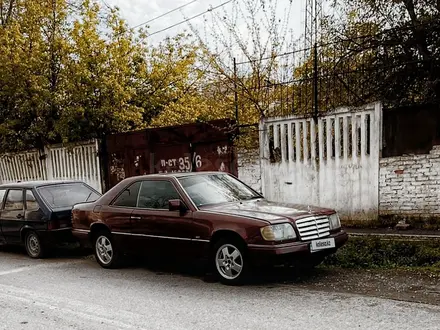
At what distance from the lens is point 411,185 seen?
29.1 feet

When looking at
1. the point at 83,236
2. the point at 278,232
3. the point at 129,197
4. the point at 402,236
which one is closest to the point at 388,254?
the point at 402,236

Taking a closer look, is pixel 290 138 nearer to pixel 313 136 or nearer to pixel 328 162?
pixel 313 136

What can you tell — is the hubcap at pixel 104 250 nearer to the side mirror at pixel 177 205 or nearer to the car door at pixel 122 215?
the car door at pixel 122 215

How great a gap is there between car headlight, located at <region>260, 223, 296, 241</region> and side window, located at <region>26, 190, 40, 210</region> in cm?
527

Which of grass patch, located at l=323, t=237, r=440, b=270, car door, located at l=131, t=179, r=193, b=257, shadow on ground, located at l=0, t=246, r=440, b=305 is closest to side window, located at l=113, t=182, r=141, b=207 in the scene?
car door, located at l=131, t=179, r=193, b=257

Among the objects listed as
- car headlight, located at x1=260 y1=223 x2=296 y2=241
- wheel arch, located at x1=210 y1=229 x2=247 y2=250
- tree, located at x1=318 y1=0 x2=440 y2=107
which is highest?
tree, located at x1=318 y1=0 x2=440 y2=107

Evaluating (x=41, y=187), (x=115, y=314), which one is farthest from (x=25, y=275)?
(x=115, y=314)

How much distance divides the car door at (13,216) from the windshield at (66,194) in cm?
A: 60

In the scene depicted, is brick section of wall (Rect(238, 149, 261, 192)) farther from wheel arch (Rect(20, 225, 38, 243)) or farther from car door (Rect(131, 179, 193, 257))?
wheel arch (Rect(20, 225, 38, 243))

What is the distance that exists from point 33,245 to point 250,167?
4.95 metres

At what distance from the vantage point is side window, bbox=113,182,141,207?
7703 millimetres

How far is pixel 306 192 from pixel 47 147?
9.58 metres

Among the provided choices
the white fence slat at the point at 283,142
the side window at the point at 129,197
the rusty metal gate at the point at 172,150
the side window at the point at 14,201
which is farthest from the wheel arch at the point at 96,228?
the white fence slat at the point at 283,142

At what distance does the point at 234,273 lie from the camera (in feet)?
20.9
